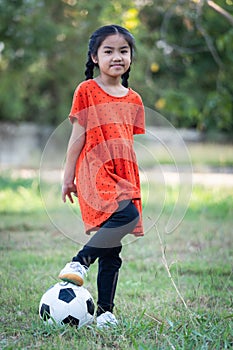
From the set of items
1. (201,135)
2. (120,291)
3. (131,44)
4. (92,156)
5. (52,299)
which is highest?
(131,44)

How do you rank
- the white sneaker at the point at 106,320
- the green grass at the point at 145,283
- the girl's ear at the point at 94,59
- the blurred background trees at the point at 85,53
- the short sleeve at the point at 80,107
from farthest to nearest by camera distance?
the blurred background trees at the point at 85,53 → the girl's ear at the point at 94,59 → the short sleeve at the point at 80,107 → the white sneaker at the point at 106,320 → the green grass at the point at 145,283

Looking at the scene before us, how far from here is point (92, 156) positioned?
3.36m

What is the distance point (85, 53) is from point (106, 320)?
17.0 meters

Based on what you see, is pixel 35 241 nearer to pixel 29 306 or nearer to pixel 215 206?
pixel 29 306

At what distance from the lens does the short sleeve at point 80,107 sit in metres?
3.39

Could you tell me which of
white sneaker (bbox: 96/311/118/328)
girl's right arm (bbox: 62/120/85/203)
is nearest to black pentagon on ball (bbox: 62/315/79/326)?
white sneaker (bbox: 96/311/118/328)

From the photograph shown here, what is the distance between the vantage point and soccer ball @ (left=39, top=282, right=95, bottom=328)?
130 inches

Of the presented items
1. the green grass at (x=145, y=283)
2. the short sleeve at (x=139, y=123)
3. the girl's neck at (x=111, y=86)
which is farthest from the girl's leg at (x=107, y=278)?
the girl's neck at (x=111, y=86)

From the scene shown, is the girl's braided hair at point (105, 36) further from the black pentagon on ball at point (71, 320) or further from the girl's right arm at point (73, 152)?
the black pentagon on ball at point (71, 320)

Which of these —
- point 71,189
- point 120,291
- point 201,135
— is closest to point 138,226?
point 71,189

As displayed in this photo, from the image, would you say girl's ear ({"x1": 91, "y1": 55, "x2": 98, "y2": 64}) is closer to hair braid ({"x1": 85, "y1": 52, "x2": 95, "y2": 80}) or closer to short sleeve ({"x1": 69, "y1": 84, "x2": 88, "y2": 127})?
hair braid ({"x1": 85, "y1": 52, "x2": 95, "y2": 80})

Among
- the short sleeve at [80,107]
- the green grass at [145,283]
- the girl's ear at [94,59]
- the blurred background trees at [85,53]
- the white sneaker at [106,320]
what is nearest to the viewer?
the green grass at [145,283]

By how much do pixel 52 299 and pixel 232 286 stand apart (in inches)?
57.6

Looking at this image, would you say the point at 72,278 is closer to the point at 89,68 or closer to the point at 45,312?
the point at 45,312
